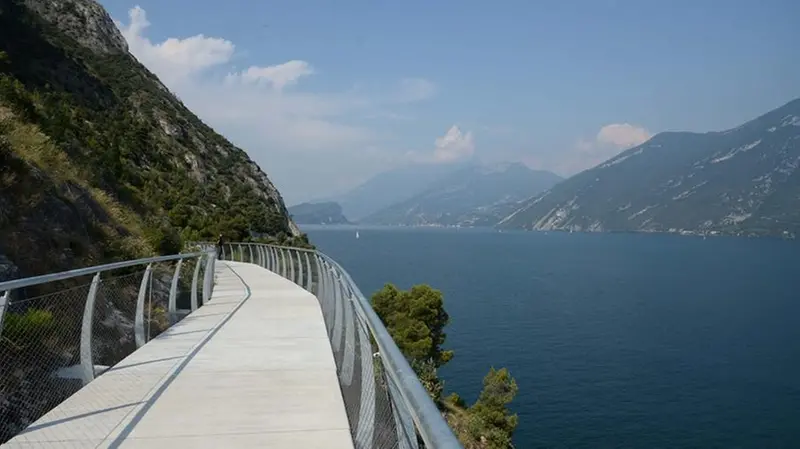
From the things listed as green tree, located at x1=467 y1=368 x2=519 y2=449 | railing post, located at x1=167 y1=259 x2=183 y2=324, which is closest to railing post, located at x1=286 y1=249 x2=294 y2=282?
railing post, located at x1=167 y1=259 x2=183 y2=324

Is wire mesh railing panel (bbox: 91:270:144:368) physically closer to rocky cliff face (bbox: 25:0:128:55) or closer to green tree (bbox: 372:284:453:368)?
green tree (bbox: 372:284:453:368)

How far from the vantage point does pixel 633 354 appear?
45562 mm

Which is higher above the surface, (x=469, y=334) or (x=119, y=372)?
(x=119, y=372)

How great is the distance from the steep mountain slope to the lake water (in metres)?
21.3

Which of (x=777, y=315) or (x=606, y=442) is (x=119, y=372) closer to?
(x=606, y=442)

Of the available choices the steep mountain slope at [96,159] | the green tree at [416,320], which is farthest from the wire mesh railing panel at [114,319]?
the green tree at [416,320]

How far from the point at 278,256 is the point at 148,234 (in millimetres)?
5211

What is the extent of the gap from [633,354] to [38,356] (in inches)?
1802

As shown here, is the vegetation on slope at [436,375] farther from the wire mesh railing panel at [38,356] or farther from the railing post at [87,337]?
the wire mesh railing panel at [38,356]

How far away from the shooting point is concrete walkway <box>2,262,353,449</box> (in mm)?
4590

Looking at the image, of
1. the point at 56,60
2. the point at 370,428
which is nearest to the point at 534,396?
the point at 370,428

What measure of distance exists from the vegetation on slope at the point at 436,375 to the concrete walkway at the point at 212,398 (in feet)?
55.3

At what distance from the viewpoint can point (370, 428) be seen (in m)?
3.98

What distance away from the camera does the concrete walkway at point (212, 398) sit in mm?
4590
